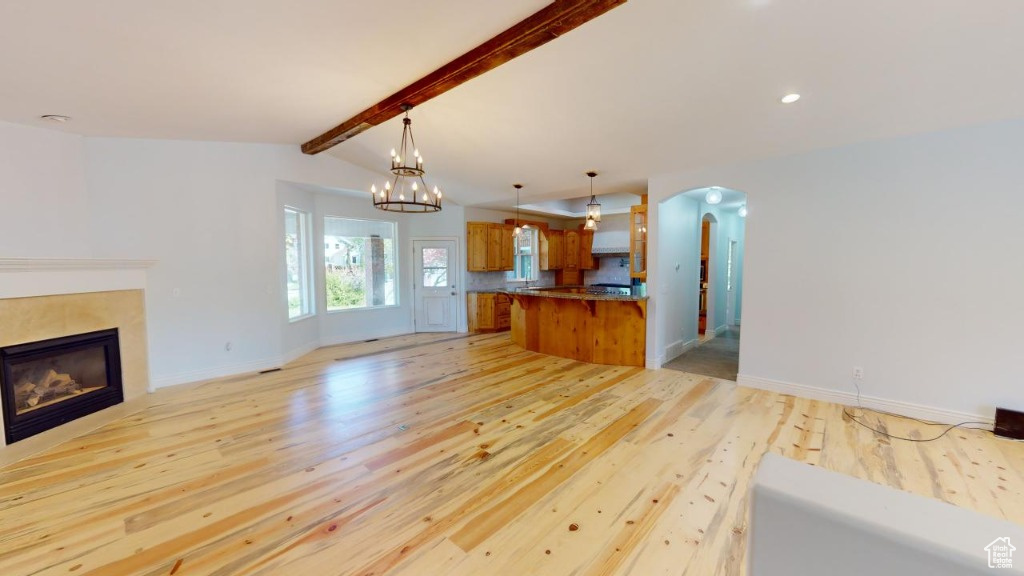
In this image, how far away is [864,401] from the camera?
3.80 m

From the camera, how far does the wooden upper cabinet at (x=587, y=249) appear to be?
31.9 ft

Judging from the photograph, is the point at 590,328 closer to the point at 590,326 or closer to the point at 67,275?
the point at 590,326

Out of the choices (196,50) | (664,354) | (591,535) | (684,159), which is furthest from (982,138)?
(196,50)

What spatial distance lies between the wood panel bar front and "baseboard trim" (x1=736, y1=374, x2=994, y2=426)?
52.9 inches

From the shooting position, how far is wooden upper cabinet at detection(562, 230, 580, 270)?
9.77 m

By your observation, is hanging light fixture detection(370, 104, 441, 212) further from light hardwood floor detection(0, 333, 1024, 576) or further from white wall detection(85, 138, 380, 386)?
light hardwood floor detection(0, 333, 1024, 576)

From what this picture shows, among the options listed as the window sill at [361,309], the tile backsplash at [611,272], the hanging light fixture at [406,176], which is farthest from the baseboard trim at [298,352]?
the tile backsplash at [611,272]

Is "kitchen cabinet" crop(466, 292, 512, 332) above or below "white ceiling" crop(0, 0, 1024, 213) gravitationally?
below

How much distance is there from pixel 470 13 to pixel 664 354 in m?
4.81

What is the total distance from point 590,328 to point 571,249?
457 centimetres

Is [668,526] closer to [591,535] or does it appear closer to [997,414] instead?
[591,535]

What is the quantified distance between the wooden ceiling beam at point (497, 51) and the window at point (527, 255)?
18.4ft

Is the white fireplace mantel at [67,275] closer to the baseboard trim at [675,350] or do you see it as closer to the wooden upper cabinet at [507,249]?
the wooden upper cabinet at [507,249]

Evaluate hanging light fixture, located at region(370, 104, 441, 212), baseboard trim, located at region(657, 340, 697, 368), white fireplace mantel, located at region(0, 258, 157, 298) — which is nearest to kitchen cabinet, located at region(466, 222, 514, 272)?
hanging light fixture, located at region(370, 104, 441, 212)
